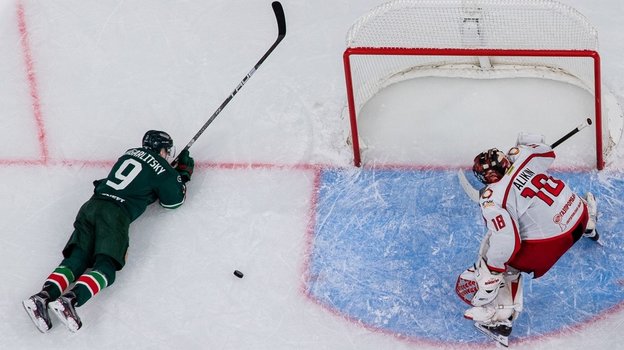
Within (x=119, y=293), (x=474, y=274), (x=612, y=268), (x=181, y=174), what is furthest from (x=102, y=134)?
(x=612, y=268)

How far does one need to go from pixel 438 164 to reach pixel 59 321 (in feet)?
6.44

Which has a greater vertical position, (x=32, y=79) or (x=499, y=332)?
(x=32, y=79)

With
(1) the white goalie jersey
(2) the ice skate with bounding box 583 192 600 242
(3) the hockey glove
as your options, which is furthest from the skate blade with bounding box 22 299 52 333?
(2) the ice skate with bounding box 583 192 600 242

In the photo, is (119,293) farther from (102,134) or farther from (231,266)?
(102,134)

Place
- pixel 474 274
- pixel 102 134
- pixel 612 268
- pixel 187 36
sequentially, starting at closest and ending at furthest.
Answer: pixel 474 274, pixel 612 268, pixel 102 134, pixel 187 36

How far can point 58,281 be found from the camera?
4754mm

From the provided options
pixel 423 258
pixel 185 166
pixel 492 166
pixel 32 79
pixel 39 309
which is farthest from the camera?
pixel 32 79

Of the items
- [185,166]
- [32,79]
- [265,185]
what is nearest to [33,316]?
[185,166]

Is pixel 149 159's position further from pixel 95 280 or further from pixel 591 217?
pixel 591 217

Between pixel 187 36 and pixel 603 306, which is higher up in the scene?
pixel 187 36

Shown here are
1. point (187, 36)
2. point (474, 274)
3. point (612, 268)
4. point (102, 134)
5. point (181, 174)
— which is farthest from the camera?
point (187, 36)

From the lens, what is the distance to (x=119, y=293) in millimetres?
4902

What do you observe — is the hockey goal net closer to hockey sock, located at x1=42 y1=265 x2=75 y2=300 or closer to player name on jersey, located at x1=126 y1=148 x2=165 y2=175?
player name on jersey, located at x1=126 y1=148 x2=165 y2=175

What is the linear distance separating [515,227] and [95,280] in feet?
6.10
